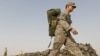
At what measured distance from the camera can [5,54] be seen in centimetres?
3959

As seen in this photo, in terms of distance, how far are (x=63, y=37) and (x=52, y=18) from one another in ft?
2.61

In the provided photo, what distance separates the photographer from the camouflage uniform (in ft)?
31.2

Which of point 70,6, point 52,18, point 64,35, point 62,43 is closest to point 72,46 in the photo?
point 62,43

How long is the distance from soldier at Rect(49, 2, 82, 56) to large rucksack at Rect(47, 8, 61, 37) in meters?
0.16

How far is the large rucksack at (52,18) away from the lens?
31.8 feet

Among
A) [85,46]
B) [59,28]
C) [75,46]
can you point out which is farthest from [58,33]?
[85,46]

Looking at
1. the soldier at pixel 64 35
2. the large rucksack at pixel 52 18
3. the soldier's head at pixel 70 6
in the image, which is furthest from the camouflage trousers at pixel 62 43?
the soldier's head at pixel 70 6

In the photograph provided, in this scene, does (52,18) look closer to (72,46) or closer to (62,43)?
(62,43)

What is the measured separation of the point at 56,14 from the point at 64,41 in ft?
3.31

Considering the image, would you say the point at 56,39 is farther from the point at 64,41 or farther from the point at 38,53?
the point at 38,53

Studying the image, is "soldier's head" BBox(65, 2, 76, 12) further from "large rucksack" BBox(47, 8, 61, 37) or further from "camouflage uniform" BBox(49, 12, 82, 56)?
"large rucksack" BBox(47, 8, 61, 37)

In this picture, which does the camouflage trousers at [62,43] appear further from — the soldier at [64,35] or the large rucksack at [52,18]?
the large rucksack at [52,18]

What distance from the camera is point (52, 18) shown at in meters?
9.73

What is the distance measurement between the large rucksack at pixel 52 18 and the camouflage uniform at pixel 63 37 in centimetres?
17
